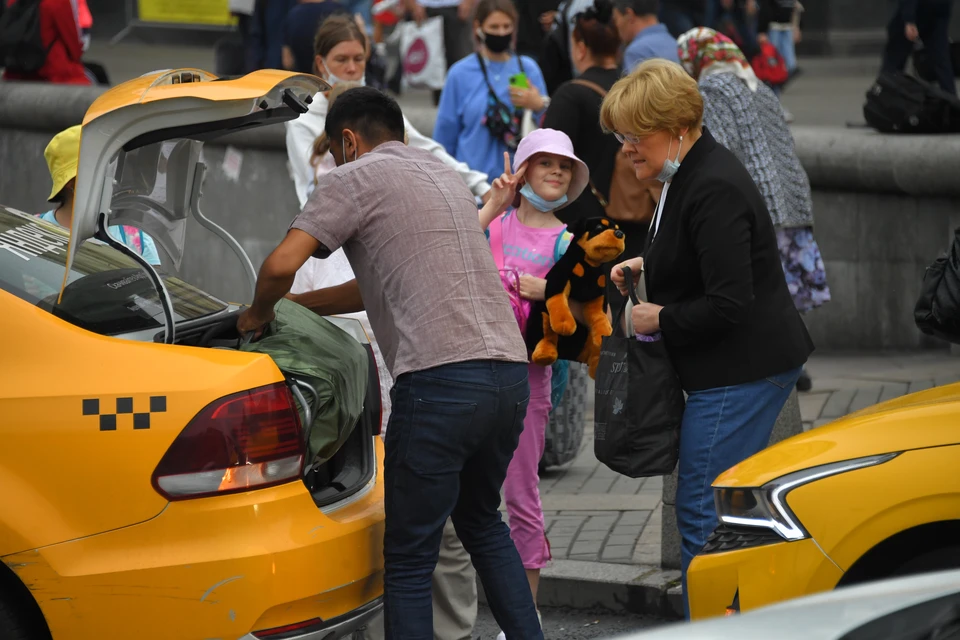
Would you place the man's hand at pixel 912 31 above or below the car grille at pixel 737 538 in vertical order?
above

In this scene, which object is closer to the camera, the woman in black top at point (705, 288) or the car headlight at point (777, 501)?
the car headlight at point (777, 501)

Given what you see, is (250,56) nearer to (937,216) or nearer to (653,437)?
(937,216)

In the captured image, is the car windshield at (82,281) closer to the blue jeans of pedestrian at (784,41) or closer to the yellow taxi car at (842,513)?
the yellow taxi car at (842,513)

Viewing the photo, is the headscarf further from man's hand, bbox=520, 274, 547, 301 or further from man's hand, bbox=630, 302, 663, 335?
man's hand, bbox=630, 302, 663, 335

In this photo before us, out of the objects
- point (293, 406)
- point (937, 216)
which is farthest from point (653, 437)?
point (937, 216)

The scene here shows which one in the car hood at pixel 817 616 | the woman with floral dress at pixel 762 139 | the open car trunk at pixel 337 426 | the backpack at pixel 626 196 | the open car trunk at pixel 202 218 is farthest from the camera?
the woman with floral dress at pixel 762 139

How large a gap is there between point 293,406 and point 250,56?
8.57 meters

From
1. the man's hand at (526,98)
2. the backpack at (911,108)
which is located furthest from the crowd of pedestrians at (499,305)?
the backpack at (911,108)

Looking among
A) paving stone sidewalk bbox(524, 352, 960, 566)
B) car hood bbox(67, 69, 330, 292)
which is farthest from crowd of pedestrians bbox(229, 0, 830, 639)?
paving stone sidewalk bbox(524, 352, 960, 566)

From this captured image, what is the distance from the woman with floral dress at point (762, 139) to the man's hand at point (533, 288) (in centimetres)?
179

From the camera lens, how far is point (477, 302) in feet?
12.5

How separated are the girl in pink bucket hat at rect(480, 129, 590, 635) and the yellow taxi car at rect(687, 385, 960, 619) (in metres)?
1.13

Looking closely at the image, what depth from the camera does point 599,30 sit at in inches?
263

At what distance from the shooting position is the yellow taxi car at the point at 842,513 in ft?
11.3
